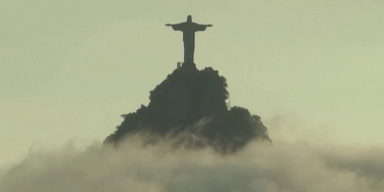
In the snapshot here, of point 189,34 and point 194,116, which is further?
point 194,116

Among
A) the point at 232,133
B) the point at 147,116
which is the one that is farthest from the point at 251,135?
the point at 147,116

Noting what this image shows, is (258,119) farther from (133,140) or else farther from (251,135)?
(133,140)

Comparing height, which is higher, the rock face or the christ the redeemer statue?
the christ the redeemer statue

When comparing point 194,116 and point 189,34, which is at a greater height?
point 189,34

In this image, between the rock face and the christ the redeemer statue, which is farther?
the rock face
